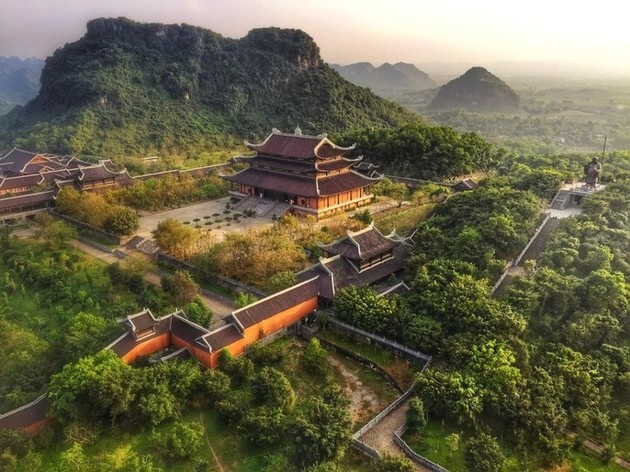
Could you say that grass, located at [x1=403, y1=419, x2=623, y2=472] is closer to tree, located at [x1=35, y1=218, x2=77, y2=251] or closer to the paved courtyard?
the paved courtyard

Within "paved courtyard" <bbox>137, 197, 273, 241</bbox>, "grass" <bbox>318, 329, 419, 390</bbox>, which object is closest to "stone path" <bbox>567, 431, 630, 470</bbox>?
"grass" <bbox>318, 329, 419, 390</bbox>

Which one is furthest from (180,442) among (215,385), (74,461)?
(74,461)

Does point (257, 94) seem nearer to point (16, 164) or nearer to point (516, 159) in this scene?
point (16, 164)

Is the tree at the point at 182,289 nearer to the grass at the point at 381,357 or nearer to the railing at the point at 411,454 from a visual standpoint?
the grass at the point at 381,357

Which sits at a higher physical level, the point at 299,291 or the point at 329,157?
the point at 329,157

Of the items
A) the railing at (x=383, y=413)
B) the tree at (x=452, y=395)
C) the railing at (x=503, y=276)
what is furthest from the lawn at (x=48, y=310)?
the railing at (x=503, y=276)

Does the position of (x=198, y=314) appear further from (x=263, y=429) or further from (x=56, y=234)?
(x=56, y=234)

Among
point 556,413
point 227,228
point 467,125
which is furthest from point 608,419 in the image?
point 467,125
